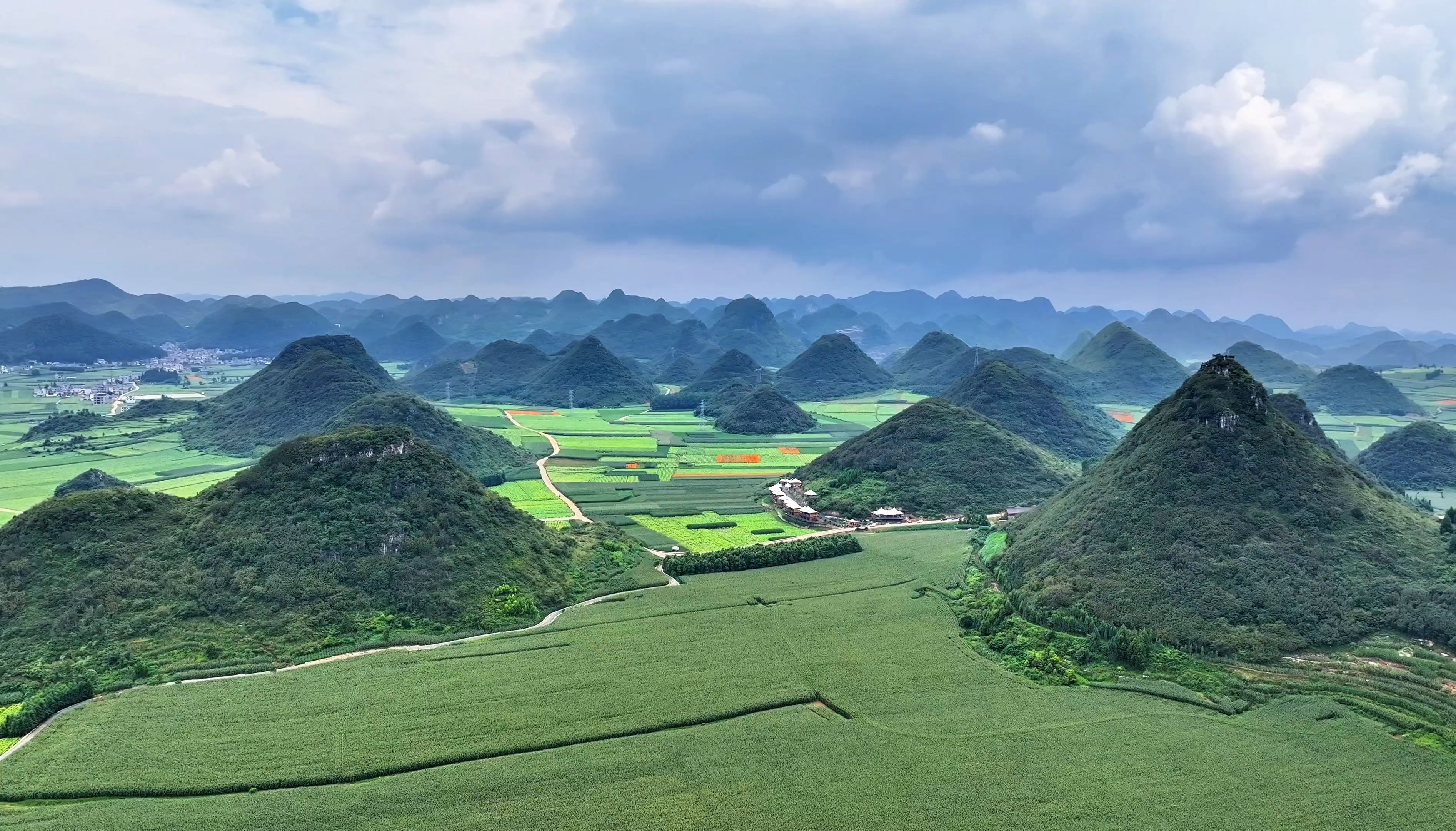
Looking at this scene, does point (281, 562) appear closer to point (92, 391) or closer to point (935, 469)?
point (935, 469)

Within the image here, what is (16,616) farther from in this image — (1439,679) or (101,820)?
(1439,679)

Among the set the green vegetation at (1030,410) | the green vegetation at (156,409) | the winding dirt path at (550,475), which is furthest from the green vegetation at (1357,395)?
the green vegetation at (156,409)

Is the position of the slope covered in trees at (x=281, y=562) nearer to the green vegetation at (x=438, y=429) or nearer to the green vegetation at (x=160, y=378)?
Result: the green vegetation at (x=438, y=429)

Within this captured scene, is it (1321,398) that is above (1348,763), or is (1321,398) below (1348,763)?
above

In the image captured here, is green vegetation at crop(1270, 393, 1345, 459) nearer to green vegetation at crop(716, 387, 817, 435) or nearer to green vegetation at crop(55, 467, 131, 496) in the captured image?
Answer: green vegetation at crop(716, 387, 817, 435)

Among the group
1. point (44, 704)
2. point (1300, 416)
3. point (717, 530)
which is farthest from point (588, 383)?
point (44, 704)

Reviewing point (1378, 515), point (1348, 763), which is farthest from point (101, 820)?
point (1378, 515)

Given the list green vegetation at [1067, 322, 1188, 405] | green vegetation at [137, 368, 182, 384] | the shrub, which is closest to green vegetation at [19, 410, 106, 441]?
green vegetation at [137, 368, 182, 384]
